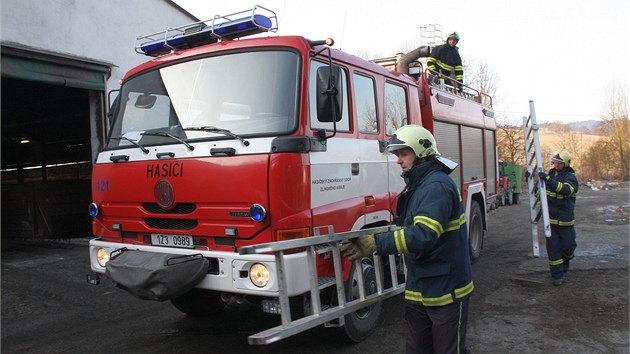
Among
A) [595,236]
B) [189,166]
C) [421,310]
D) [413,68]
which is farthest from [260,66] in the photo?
[595,236]

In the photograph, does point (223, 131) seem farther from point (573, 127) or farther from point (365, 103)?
point (573, 127)

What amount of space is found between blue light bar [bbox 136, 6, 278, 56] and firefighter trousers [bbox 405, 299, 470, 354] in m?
2.68

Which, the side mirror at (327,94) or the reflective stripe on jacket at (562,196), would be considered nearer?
the side mirror at (327,94)

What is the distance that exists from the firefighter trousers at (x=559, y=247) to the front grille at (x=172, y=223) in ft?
16.0

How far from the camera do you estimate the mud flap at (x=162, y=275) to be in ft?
11.2

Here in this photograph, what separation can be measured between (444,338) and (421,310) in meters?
0.22

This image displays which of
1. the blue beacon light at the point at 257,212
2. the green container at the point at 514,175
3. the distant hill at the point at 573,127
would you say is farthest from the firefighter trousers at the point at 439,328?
the distant hill at the point at 573,127

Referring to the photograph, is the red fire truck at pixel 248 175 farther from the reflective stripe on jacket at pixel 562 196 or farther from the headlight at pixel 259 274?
the reflective stripe on jacket at pixel 562 196

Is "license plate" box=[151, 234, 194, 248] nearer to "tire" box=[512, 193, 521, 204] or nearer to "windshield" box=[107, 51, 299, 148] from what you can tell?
"windshield" box=[107, 51, 299, 148]

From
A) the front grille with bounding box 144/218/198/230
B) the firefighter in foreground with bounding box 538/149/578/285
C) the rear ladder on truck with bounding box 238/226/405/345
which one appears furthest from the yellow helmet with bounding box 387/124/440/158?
the firefighter in foreground with bounding box 538/149/578/285

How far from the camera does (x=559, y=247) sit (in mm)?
6391

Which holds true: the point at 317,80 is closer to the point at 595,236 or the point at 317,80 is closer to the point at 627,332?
the point at 627,332

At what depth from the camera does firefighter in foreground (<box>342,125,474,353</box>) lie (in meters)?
2.72

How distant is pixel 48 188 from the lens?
38.3ft
